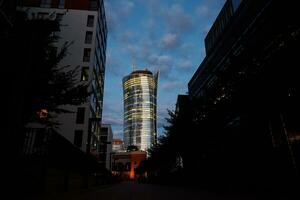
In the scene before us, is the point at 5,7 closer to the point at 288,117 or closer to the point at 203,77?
the point at 288,117

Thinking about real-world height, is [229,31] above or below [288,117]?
above

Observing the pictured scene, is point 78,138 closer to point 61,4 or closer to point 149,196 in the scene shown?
point 61,4

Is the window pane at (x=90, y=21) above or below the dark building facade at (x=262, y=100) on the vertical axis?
above

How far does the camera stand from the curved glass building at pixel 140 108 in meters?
172

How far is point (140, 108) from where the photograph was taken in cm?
17238

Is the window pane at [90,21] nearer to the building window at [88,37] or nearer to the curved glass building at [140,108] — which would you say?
the building window at [88,37]

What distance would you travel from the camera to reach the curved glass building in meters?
172

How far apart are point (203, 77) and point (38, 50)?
3413 cm

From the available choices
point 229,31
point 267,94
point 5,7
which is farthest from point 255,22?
point 5,7

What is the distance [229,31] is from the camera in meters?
30.4

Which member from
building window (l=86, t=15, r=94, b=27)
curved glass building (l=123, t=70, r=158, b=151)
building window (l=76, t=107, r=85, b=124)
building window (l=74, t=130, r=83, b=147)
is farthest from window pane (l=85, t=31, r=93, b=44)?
curved glass building (l=123, t=70, r=158, b=151)

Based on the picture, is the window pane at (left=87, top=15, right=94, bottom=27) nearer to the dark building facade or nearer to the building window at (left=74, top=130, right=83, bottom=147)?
the building window at (left=74, top=130, right=83, bottom=147)

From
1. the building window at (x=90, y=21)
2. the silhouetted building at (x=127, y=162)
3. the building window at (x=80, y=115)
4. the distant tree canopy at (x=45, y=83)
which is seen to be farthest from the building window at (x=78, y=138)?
the silhouetted building at (x=127, y=162)

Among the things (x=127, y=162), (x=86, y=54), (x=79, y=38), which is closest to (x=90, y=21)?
(x=79, y=38)
